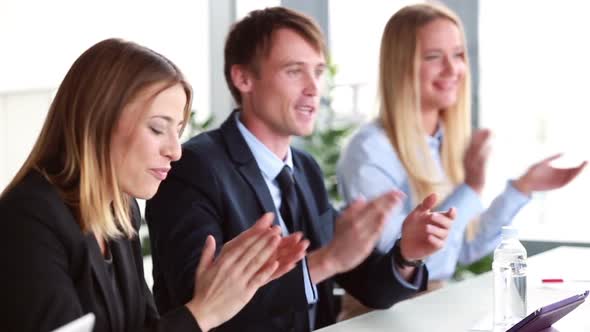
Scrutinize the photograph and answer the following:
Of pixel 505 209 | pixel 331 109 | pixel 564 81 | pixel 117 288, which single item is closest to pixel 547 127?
pixel 564 81

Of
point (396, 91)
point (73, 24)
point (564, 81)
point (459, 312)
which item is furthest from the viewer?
point (564, 81)

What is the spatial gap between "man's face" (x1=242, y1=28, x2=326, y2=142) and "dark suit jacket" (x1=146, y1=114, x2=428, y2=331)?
4.3 inches

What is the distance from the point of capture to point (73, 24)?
4.32 meters

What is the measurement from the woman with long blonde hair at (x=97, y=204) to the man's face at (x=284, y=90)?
781 mm

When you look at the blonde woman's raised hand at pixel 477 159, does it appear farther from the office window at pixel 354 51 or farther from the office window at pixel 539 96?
the office window at pixel 354 51

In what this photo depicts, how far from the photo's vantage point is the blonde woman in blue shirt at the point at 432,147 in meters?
3.39

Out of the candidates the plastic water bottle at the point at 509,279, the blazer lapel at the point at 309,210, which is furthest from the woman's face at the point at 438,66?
the plastic water bottle at the point at 509,279

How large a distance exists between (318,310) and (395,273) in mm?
265

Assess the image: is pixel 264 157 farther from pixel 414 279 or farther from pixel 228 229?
pixel 414 279

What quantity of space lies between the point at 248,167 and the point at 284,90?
0.31 meters

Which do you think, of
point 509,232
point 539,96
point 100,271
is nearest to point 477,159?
point 509,232

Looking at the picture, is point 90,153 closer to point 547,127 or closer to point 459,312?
point 459,312

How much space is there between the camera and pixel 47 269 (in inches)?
75.4

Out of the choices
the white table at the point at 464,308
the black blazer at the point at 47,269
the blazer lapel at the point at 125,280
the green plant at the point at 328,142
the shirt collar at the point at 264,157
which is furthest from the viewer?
the green plant at the point at 328,142
